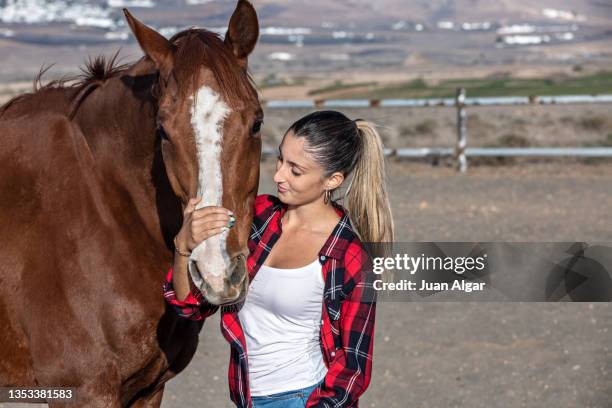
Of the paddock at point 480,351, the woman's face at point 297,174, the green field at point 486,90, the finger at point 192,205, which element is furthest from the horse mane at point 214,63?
the green field at point 486,90

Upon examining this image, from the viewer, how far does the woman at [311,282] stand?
8.32 feet

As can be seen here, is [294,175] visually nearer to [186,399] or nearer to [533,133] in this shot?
[186,399]

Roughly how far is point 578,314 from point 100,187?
458 cm

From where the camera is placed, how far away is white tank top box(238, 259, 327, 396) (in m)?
2.59

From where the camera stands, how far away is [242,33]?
2.80m

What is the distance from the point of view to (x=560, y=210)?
34.1 feet

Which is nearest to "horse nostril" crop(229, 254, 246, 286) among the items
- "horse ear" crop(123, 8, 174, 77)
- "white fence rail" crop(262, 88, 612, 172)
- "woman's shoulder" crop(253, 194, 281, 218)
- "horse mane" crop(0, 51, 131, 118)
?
"woman's shoulder" crop(253, 194, 281, 218)

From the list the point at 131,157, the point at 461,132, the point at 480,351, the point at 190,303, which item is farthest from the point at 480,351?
the point at 461,132

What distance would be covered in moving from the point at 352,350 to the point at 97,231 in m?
1.04

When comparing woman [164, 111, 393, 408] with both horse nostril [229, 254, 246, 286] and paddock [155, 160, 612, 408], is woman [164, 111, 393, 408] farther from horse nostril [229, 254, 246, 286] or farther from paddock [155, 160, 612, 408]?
paddock [155, 160, 612, 408]

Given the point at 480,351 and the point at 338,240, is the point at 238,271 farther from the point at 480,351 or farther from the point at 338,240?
the point at 480,351

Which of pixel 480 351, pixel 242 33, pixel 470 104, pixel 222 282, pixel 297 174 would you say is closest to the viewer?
pixel 222 282

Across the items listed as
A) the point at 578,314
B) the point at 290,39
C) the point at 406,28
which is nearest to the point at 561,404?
the point at 578,314

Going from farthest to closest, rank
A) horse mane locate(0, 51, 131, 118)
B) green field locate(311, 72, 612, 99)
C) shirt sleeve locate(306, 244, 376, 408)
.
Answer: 1. green field locate(311, 72, 612, 99)
2. horse mane locate(0, 51, 131, 118)
3. shirt sleeve locate(306, 244, 376, 408)
